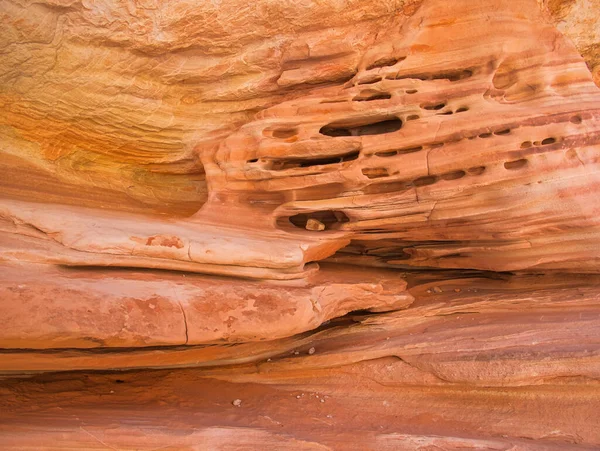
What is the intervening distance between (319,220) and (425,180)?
3.94ft

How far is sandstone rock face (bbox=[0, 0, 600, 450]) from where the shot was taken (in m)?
4.49

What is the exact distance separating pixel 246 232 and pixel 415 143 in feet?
6.03

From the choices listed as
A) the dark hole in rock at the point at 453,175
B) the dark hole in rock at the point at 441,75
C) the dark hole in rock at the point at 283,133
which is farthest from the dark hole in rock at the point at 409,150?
the dark hole in rock at the point at 283,133

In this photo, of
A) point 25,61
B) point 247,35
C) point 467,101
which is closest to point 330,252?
point 467,101

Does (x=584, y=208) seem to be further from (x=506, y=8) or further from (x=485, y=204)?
(x=506, y=8)

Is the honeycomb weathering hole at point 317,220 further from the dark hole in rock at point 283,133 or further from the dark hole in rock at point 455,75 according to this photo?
the dark hole in rock at point 455,75

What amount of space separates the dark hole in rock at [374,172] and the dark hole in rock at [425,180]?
0.33 metres

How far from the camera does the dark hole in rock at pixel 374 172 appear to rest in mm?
5133

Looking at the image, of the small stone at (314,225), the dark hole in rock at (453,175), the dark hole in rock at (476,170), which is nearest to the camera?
the dark hole in rock at (476,170)

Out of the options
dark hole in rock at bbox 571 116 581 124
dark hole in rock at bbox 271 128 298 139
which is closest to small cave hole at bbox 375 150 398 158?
dark hole in rock at bbox 271 128 298 139

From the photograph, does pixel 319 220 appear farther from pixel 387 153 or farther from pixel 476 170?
pixel 476 170

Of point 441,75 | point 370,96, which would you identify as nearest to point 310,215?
point 370,96

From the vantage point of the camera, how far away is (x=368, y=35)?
5336 mm

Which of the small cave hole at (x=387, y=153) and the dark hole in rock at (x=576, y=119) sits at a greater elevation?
the dark hole in rock at (x=576, y=119)
